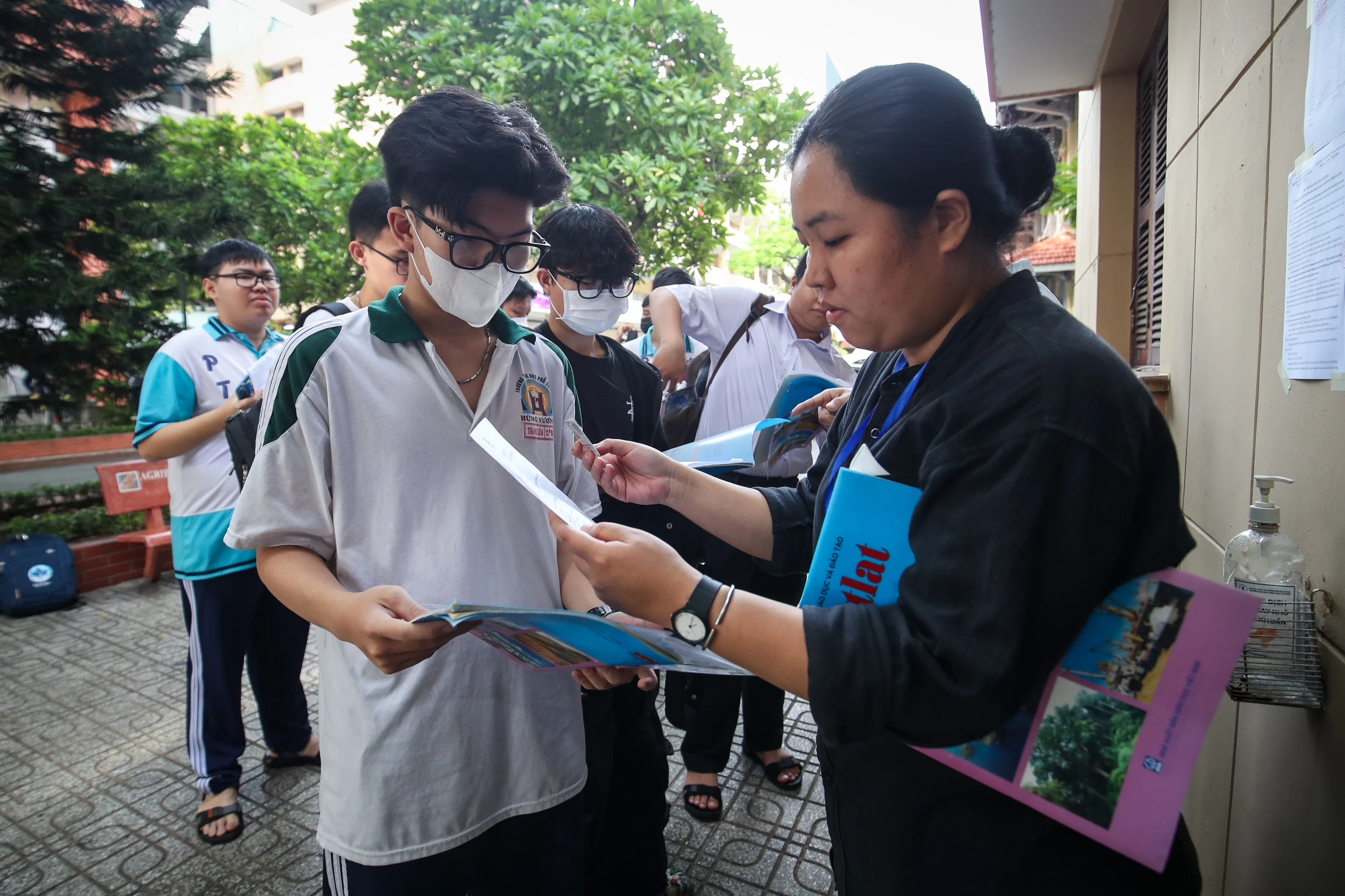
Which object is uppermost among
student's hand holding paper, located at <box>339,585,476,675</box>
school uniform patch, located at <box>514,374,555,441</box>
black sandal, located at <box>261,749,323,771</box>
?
school uniform patch, located at <box>514,374,555,441</box>

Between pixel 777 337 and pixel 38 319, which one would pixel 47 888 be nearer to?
pixel 777 337

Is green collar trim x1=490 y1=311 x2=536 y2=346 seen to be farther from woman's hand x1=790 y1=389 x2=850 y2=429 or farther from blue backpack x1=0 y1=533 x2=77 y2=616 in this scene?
blue backpack x1=0 y1=533 x2=77 y2=616

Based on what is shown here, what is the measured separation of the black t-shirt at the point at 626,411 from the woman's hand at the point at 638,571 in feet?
4.68

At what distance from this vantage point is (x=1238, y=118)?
213 centimetres

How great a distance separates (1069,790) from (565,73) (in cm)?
761

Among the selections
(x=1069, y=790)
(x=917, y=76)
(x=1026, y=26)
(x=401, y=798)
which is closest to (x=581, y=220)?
(x=917, y=76)

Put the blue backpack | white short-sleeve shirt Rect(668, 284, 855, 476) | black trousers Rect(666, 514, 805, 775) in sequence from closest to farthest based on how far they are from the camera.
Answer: black trousers Rect(666, 514, 805, 775), white short-sleeve shirt Rect(668, 284, 855, 476), the blue backpack

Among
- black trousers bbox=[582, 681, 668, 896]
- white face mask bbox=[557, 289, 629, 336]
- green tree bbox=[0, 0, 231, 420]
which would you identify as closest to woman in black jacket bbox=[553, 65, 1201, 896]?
black trousers bbox=[582, 681, 668, 896]

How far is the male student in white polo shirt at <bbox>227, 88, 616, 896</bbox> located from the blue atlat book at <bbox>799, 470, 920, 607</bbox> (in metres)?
0.62

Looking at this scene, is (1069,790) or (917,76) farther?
(917,76)

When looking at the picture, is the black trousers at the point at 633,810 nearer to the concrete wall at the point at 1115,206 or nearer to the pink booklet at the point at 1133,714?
the pink booklet at the point at 1133,714

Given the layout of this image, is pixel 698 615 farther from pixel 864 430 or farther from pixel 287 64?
pixel 287 64

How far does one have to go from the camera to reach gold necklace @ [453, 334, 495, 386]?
163 cm

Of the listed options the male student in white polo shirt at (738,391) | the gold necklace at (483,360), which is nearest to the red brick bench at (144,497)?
the male student in white polo shirt at (738,391)
